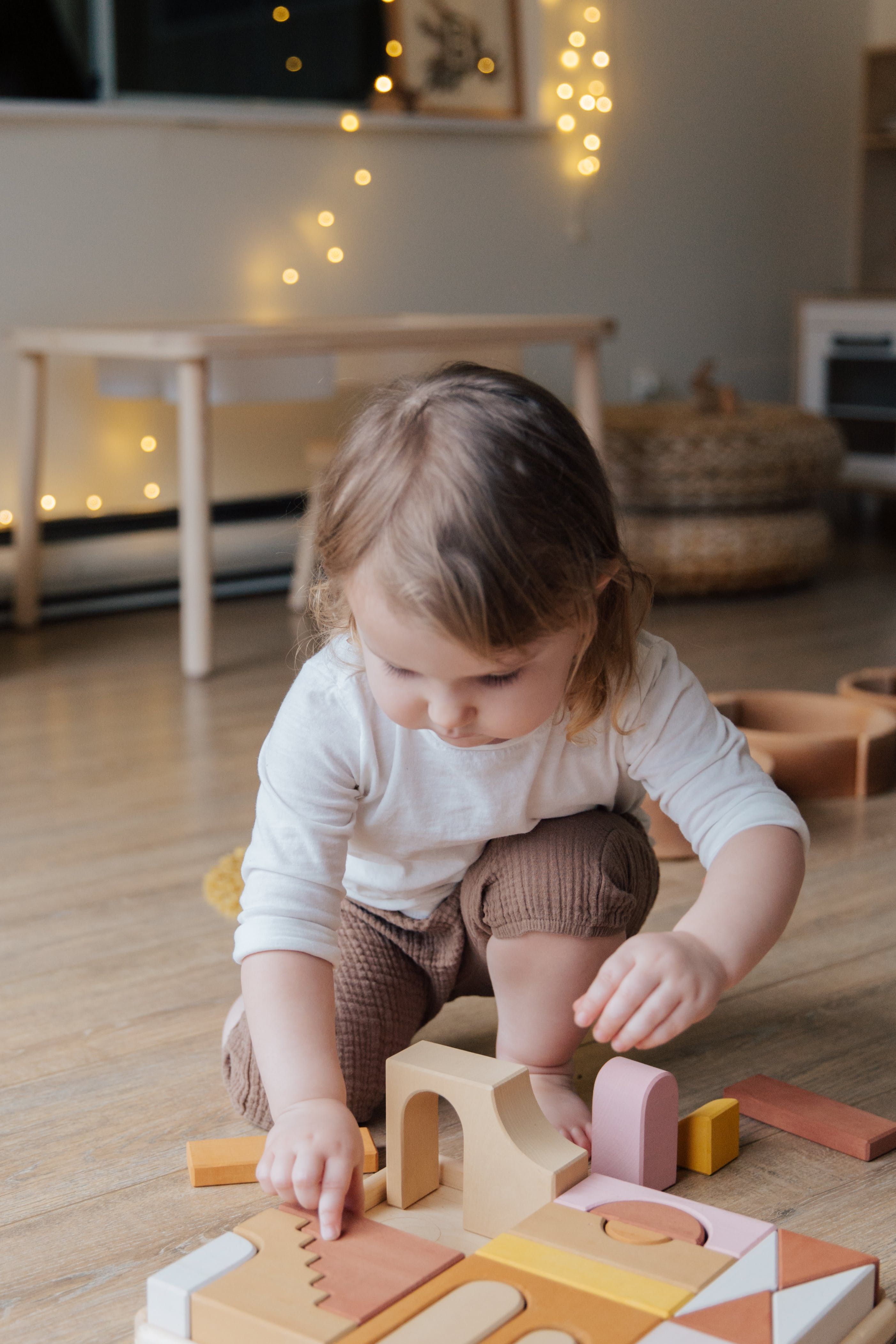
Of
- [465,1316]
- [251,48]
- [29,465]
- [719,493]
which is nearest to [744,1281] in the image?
[465,1316]

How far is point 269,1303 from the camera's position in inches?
20.2

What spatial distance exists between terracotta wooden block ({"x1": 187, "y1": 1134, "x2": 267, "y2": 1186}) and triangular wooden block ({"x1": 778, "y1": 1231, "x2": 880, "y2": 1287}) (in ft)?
0.87

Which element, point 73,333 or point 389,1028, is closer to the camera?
point 389,1028

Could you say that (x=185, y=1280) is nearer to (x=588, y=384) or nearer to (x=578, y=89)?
(x=588, y=384)

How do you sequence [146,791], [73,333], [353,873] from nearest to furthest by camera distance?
1. [353,873]
2. [146,791]
3. [73,333]

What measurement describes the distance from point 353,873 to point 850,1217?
302 mm

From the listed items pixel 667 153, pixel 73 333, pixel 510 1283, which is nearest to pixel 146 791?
pixel 73 333

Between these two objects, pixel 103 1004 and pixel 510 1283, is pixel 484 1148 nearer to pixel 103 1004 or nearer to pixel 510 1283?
pixel 510 1283

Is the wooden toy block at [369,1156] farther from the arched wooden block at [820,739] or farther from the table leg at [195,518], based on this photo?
the table leg at [195,518]

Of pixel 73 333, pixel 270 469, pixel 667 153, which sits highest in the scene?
pixel 667 153

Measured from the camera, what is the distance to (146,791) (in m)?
1.39

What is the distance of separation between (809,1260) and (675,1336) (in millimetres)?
76

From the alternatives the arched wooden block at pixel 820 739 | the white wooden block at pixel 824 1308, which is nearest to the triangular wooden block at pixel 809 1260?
the white wooden block at pixel 824 1308

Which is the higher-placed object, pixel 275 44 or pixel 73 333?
pixel 275 44
